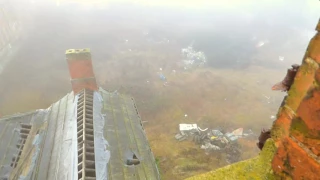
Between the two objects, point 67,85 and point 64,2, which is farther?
point 64,2

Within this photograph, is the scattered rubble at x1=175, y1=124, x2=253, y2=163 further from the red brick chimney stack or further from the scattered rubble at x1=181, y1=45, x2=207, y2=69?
the scattered rubble at x1=181, y1=45, x2=207, y2=69

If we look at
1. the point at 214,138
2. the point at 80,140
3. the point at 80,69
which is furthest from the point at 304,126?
the point at 214,138

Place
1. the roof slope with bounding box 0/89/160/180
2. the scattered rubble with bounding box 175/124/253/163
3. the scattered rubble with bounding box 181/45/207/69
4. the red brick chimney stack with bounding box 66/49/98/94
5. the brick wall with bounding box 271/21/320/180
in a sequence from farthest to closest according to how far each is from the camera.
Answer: the scattered rubble with bounding box 181/45/207/69 → the scattered rubble with bounding box 175/124/253/163 → the red brick chimney stack with bounding box 66/49/98/94 → the roof slope with bounding box 0/89/160/180 → the brick wall with bounding box 271/21/320/180

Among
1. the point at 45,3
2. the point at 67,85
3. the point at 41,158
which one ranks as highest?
the point at 45,3

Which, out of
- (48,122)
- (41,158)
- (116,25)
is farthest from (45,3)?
(41,158)

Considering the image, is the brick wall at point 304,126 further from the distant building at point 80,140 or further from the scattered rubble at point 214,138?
the scattered rubble at point 214,138

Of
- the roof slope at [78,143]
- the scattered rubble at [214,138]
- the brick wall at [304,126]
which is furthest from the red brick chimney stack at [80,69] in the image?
the brick wall at [304,126]

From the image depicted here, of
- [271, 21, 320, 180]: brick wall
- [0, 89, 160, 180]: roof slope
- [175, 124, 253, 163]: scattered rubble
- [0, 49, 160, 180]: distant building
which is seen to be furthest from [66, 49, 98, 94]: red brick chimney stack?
[271, 21, 320, 180]: brick wall

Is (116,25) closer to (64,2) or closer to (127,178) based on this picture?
(64,2)
